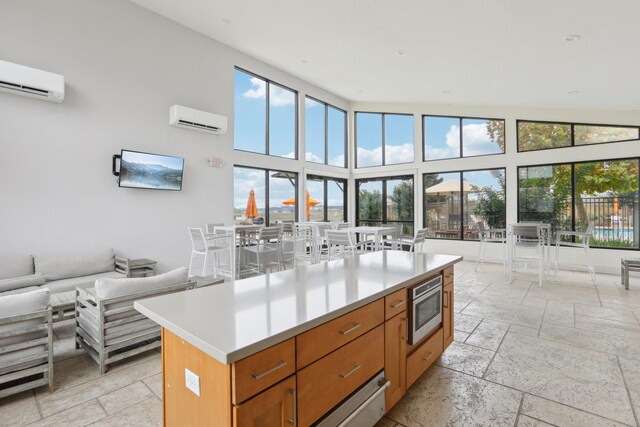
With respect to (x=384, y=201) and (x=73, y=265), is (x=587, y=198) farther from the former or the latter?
(x=73, y=265)

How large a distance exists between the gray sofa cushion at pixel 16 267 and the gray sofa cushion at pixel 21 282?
0.74 ft

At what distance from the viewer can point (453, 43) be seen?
4.35 m

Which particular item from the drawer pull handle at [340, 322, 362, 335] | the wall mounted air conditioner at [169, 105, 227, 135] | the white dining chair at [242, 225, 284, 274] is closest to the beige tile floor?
the drawer pull handle at [340, 322, 362, 335]

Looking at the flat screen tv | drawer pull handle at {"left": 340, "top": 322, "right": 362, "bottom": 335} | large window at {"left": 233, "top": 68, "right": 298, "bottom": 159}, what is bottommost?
drawer pull handle at {"left": 340, "top": 322, "right": 362, "bottom": 335}

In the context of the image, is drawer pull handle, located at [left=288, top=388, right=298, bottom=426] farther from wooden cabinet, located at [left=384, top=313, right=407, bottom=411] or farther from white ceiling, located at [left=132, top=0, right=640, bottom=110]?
white ceiling, located at [left=132, top=0, right=640, bottom=110]

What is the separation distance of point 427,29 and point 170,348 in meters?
4.59

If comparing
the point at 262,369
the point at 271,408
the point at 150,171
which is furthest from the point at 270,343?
the point at 150,171

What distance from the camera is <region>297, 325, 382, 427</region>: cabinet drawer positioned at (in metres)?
1.24

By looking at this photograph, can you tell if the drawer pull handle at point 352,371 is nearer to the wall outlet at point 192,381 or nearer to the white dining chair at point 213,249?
the wall outlet at point 192,381

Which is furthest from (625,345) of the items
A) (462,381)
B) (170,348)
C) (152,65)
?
(152,65)

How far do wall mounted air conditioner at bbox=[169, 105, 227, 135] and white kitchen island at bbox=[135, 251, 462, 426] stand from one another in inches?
175

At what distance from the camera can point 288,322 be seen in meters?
1.19

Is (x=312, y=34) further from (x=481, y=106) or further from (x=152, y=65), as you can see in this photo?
(x=481, y=106)

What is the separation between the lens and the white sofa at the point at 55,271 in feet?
11.1
